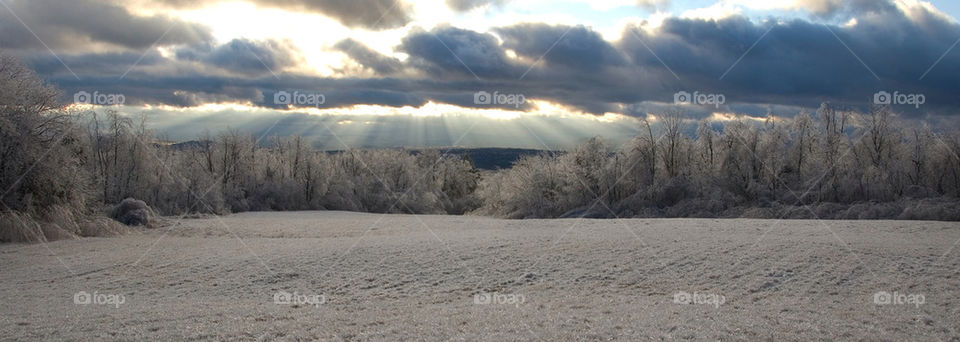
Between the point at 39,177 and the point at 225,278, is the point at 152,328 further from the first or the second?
the point at 39,177

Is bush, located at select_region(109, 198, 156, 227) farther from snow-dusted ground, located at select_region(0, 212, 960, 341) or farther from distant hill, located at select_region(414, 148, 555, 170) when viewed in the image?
distant hill, located at select_region(414, 148, 555, 170)

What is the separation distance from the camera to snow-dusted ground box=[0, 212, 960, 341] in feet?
24.2

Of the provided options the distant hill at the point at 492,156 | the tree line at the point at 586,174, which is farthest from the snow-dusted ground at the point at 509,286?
the distant hill at the point at 492,156

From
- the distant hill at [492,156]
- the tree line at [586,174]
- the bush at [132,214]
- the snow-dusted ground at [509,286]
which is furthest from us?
the distant hill at [492,156]

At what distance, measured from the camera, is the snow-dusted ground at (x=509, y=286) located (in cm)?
737

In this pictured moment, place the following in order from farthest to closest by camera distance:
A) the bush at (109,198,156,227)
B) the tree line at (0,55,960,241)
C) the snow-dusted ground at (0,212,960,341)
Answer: the bush at (109,198,156,227) → the tree line at (0,55,960,241) → the snow-dusted ground at (0,212,960,341)

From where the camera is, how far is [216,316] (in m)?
8.01

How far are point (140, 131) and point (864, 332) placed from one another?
34.2 meters

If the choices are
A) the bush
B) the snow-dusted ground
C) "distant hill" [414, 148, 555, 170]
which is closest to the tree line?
the bush

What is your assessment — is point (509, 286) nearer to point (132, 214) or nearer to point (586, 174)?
point (132, 214)

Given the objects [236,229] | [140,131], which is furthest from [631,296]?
[140,131]

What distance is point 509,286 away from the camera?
10.3 meters

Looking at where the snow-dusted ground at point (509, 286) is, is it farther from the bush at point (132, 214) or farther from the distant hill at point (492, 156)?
the distant hill at point (492, 156)

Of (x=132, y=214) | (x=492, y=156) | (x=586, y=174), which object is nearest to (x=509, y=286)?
(x=132, y=214)
